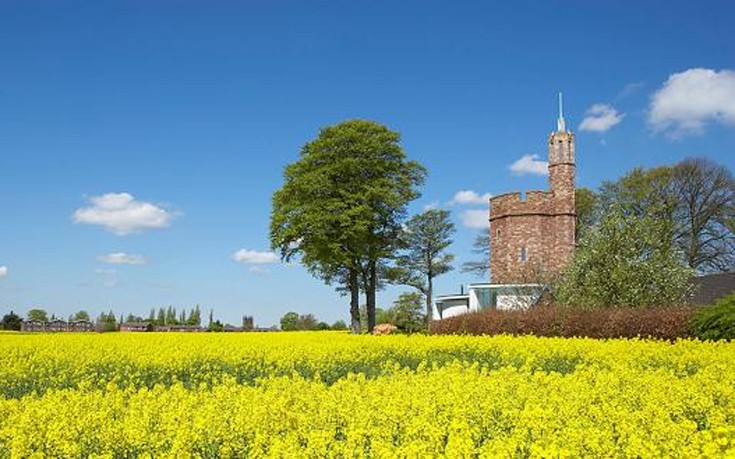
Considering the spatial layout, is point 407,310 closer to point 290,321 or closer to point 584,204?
point 290,321

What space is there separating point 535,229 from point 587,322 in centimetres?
2216

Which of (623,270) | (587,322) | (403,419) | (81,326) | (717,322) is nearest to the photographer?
(403,419)

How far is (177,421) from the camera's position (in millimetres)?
5816

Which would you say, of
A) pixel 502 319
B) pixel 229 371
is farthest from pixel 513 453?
pixel 502 319

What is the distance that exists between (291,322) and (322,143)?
2011cm

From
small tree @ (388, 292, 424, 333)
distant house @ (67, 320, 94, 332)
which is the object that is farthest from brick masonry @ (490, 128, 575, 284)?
distant house @ (67, 320, 94, 332)

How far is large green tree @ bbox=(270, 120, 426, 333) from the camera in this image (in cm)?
3488

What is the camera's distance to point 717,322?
52.9 feet

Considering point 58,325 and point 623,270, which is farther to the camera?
point 58,325

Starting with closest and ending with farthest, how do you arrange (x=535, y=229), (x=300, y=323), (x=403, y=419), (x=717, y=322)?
(x=403, y=419) → (x=717, y=322) → (x=535, y=229) → (x=300, y=323)

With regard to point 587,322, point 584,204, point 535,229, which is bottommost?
point 587,322

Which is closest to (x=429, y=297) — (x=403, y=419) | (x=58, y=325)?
(x=58, y=325)

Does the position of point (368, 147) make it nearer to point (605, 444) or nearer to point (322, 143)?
point (322, 143)

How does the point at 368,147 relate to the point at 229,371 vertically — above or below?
above
